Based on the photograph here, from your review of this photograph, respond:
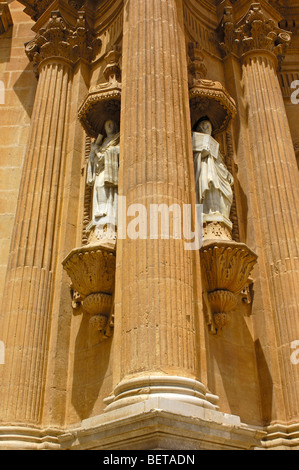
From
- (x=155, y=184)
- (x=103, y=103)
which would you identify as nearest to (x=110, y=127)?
(x=103, y=103)

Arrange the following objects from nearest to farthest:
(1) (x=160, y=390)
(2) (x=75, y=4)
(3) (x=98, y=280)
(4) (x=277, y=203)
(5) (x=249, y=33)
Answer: (1) (x=160, y=390), (3) (x=98, y=280), (4) (x=277, y=203), (5) (x=249, y=33), (2) (x=75, y=4)

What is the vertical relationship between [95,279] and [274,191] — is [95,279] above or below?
below

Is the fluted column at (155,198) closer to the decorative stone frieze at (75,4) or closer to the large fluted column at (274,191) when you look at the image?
the large fluted column at (274,191)

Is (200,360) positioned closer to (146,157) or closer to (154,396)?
(154,396)

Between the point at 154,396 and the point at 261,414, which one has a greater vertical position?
the point at 261,414

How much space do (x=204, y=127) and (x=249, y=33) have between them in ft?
11.5

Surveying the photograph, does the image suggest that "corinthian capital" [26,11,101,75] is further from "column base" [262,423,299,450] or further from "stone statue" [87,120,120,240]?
"column base" [262,423,299,450]

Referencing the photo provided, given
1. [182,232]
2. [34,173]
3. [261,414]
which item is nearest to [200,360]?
[182,232]

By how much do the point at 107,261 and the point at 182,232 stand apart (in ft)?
5.73

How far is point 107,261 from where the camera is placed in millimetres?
8875

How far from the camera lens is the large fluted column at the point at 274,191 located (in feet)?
29.0

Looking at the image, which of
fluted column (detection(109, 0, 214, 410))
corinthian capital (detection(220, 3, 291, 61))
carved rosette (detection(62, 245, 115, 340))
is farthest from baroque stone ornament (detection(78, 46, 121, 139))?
carved rosette (detection(62, 245, 115, 340))

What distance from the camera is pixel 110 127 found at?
10.5 m

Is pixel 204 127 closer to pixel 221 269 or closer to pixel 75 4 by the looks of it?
pixel 221 269
